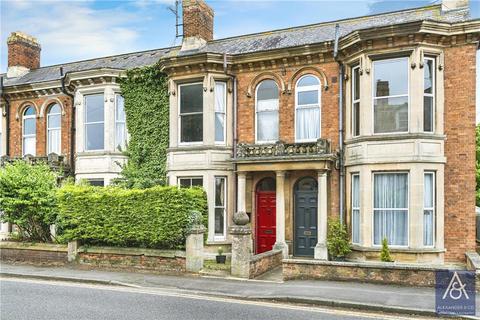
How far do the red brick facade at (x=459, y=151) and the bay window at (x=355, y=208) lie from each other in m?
2.63

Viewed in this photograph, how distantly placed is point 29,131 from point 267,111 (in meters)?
12.4

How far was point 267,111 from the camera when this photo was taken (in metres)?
16.7

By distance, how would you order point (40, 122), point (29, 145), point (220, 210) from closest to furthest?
point (220, 210) < point (40, 122) < point (29, 145)

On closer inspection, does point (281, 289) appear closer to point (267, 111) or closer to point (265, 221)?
point (265, 221)

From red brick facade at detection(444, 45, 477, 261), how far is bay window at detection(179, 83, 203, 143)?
8457 millimetres

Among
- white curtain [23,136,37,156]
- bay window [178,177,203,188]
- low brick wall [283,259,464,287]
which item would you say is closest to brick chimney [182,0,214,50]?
bay window [178,177,203,188]

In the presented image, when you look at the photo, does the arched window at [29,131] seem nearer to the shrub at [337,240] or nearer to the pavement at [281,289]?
the pavement at [281,289]

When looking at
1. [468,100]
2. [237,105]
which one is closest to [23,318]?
[237,105]

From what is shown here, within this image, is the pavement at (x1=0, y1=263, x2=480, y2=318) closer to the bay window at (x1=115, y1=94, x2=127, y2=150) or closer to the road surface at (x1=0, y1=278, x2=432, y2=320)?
the road surface at (x1=0, y1=278, x2=432, y2=320)

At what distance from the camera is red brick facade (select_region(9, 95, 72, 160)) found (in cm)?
2059

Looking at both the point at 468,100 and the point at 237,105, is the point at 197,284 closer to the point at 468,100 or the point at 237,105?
the point at 237,105

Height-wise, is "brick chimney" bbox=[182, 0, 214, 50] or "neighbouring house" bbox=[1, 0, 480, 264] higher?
"brick chimney" bbox=[182, 0, 214, 50]

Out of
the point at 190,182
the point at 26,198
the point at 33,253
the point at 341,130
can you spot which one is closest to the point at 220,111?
the point at 190,182

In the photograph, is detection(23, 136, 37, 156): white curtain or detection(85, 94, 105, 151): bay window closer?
detection(85, 94, 105, 151): bay window
